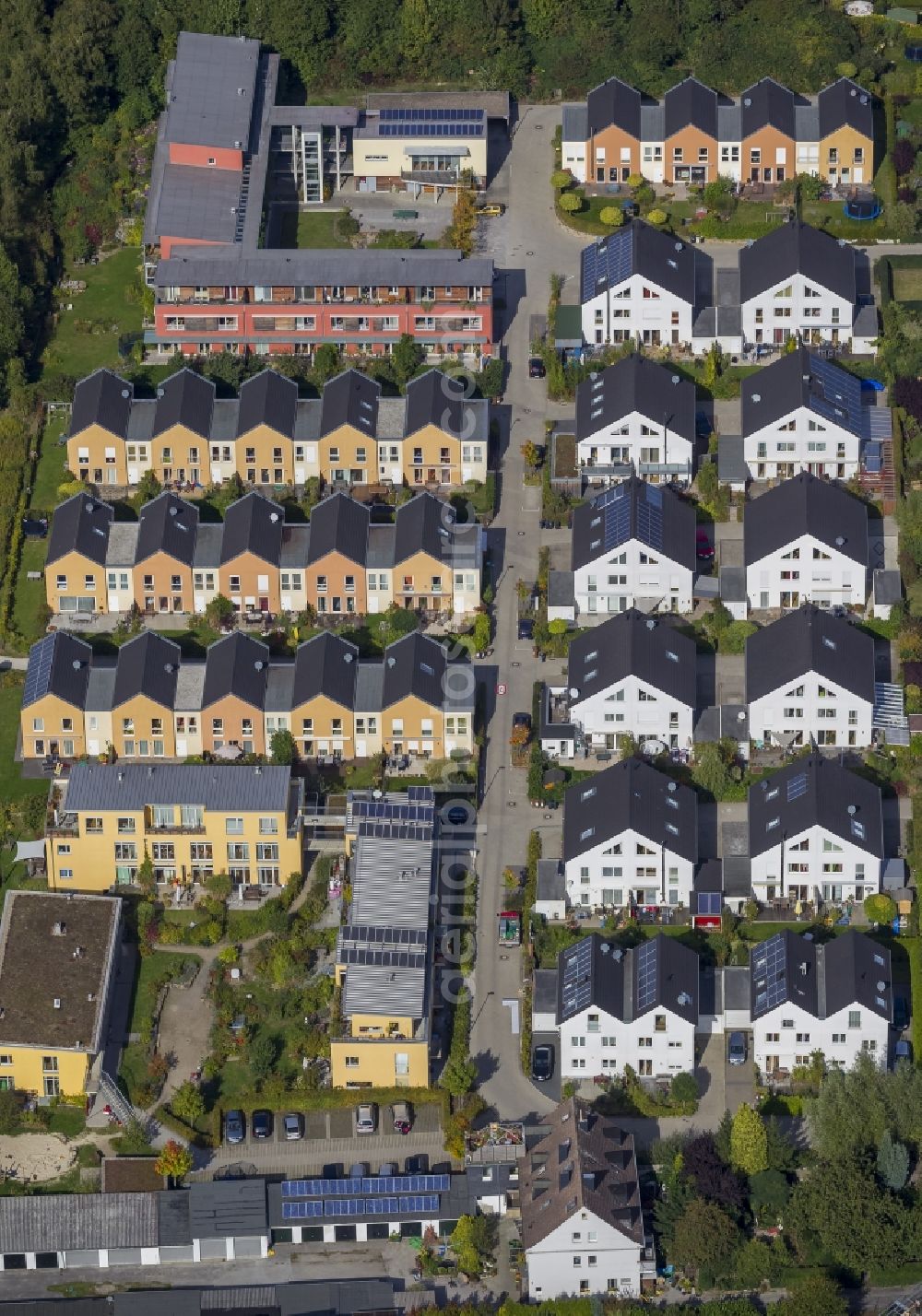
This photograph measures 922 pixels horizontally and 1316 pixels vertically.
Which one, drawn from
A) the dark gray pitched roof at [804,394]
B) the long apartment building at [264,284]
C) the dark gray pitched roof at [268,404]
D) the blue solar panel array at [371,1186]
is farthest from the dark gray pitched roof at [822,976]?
the long apartment building at [264,284]

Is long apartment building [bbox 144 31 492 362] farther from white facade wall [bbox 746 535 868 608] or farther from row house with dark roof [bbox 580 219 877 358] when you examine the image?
white facade wall [bbox 746 535 868 608]

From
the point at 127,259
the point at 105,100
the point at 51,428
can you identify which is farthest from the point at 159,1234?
the point at 105,100

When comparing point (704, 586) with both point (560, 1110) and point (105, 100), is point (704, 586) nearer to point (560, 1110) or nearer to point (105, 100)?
point (560, 1110)

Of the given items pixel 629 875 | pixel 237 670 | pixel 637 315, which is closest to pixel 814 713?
pixel 629 875

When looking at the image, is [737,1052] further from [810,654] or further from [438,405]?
[438,405]

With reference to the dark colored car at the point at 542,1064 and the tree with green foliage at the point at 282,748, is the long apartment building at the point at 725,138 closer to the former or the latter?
the tree with green foliage at the point at 282,748

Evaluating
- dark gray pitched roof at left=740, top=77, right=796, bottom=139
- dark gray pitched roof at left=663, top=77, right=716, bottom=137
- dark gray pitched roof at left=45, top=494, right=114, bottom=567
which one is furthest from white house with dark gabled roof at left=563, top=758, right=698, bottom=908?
dark gray pitched roof at left=740, top=77, right=796, bottom=139
